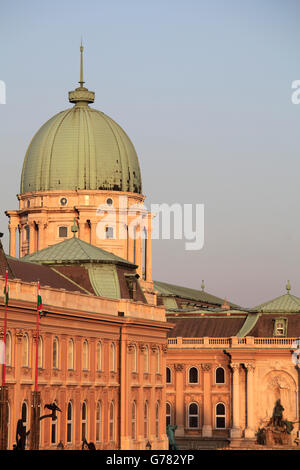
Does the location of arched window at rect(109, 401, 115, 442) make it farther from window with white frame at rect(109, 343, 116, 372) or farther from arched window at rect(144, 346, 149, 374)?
arched window at rect(144, 346, 149, 374)

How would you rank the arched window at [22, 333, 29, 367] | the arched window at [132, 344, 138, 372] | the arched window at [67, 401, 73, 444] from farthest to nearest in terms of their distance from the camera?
the arched window at [132, 344, 138, 372], the arched window at [67, 401, 73, 444], the arched window at [22, 333, 29, 367]

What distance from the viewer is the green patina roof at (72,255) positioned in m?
164

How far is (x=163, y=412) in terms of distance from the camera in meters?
170

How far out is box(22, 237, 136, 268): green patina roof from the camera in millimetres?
163625

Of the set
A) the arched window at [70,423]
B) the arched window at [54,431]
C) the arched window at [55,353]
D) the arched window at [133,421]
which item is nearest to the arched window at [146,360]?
the arched window at [133,421]

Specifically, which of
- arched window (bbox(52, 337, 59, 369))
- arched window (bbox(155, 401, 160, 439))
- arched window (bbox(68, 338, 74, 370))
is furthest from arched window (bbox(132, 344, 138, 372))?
arched window (bbox(52, 337, 59, 369))

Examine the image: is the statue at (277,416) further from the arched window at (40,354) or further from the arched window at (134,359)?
the arched window at (40,354)

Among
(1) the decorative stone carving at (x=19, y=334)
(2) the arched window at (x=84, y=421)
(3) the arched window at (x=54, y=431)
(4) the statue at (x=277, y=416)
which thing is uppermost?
(4) the statue at (x=277, y=416)

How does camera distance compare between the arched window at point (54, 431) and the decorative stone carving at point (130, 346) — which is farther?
the decorative stone carving at point (130, 346)

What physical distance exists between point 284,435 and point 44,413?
51.4 meters

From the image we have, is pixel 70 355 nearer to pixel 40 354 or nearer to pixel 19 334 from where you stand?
pixel 40 354
